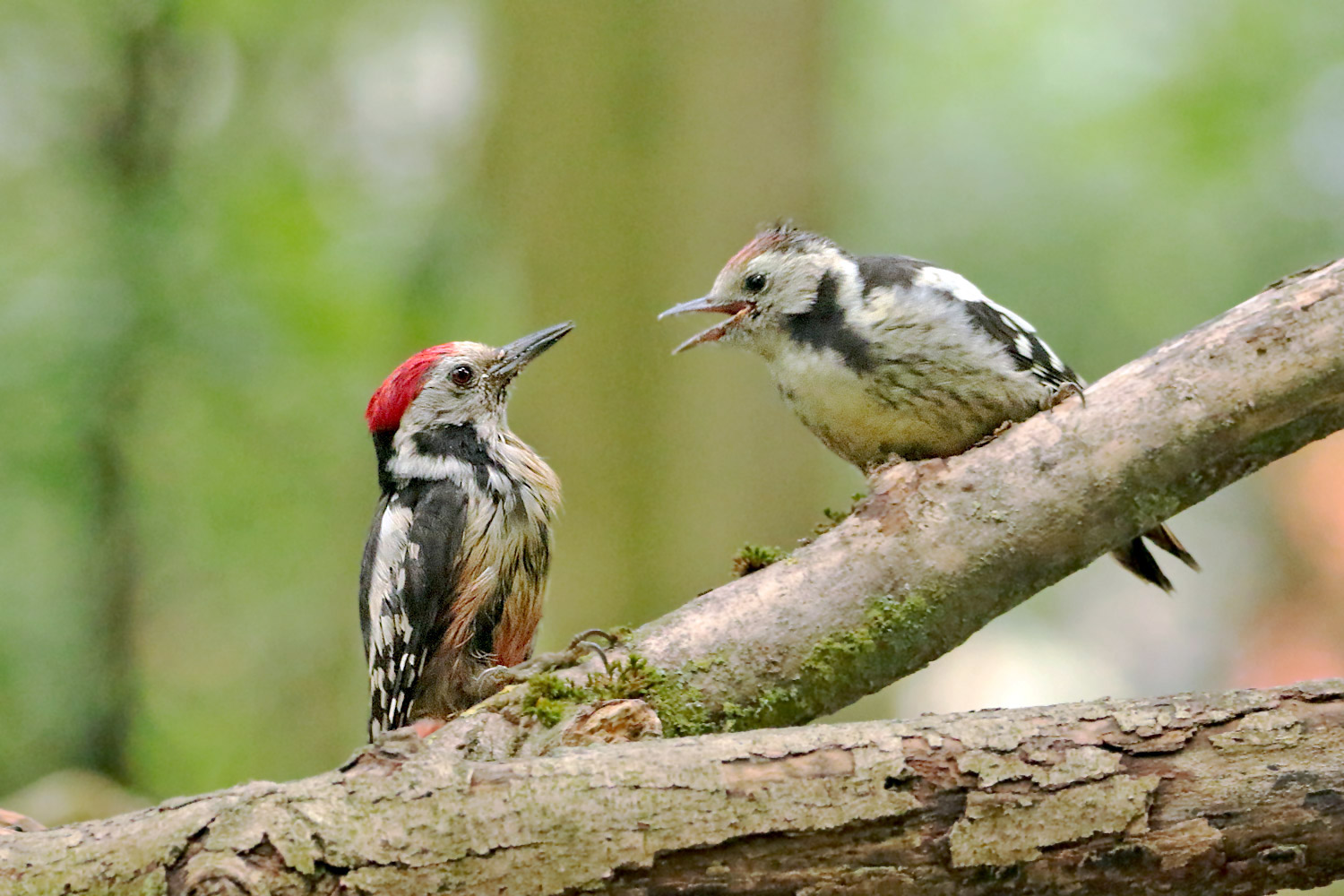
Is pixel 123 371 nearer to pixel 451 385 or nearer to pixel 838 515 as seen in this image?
pixel 451 385

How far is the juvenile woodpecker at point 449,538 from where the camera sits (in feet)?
10.6

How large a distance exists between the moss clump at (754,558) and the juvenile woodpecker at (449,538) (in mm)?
872

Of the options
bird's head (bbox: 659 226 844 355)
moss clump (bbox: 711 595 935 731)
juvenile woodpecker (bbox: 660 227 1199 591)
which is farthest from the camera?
bird's head (bbox: 659 226 844 355)

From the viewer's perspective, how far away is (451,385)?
357 centimetres

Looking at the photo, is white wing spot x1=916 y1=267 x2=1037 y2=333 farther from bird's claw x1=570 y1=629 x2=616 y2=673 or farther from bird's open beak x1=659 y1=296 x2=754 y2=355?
bird's claw x1=570 y1=629 x2=616 y2=673

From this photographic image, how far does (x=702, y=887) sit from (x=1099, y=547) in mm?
1238

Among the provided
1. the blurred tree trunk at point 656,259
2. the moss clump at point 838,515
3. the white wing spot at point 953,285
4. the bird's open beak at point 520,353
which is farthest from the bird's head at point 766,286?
the blurred tree trunk at point 656,259

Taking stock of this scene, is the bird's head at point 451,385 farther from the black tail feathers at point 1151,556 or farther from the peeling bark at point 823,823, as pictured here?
the peeling bark at point 823,823

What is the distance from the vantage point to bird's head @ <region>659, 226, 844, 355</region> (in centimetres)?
321

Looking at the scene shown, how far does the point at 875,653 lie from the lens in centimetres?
244

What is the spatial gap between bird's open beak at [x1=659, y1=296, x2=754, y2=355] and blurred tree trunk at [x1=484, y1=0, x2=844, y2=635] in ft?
4.63

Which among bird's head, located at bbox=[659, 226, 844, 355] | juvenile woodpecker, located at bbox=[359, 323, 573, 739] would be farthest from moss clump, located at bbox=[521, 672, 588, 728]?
bird's head, located at bbox=[659, 226, 844, 355]

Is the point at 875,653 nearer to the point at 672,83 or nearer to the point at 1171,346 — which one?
the point at 1171,346

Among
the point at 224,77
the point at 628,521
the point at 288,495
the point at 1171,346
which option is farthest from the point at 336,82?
the point at 1171,346
